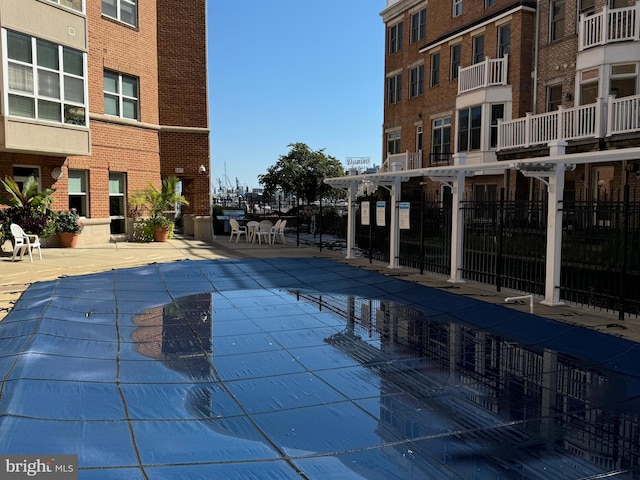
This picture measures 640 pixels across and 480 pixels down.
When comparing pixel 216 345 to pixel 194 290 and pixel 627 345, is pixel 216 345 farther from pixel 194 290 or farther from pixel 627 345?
pixel 627 345

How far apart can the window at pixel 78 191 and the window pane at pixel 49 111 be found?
7.46ft

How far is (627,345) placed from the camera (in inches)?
259

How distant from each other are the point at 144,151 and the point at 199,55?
4.97 m

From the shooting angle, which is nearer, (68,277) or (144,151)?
Answer: (68,277)

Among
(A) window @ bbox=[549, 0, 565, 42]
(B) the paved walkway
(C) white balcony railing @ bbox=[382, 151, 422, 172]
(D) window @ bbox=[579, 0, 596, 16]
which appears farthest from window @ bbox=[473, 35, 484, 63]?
(B) the paved walkway

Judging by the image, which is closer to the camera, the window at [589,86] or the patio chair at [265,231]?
the window at [589,86]

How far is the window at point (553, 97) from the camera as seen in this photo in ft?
67.2

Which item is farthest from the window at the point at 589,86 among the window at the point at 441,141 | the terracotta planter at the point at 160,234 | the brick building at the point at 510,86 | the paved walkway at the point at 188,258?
the terracotta planter at the point at 160,234

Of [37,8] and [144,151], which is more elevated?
[37,8]

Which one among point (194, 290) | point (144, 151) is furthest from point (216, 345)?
point (144, 151)

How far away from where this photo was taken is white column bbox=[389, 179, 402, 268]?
559 inches

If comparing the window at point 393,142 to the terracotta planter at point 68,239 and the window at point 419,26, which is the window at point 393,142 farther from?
the terracotta planter at point 68,239

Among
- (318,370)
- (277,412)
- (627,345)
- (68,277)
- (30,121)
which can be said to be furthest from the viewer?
(30,121)

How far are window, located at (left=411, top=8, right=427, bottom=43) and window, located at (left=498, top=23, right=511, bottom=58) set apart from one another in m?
6.08
